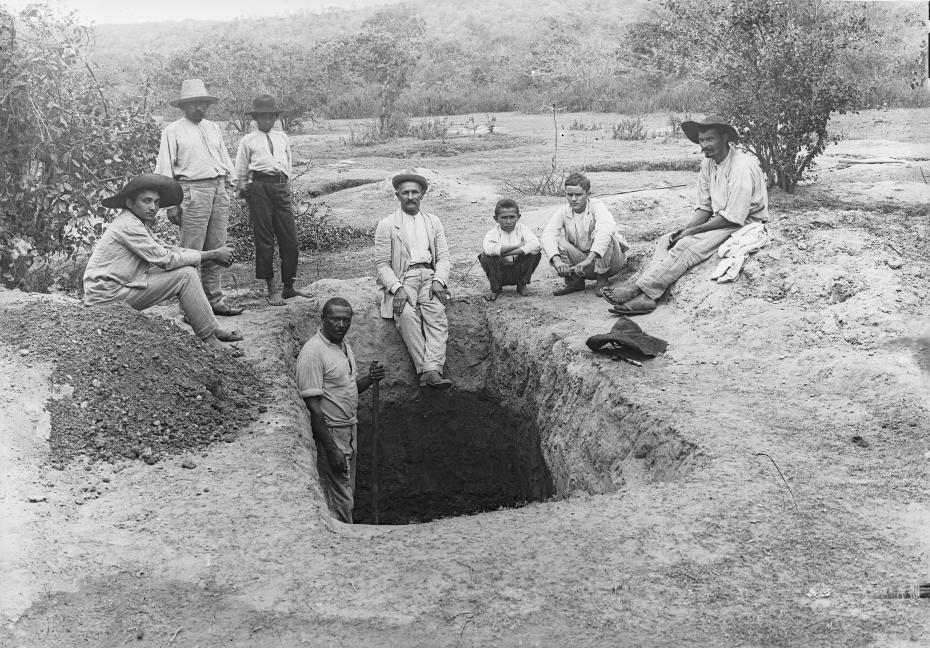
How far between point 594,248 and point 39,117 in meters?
4.31


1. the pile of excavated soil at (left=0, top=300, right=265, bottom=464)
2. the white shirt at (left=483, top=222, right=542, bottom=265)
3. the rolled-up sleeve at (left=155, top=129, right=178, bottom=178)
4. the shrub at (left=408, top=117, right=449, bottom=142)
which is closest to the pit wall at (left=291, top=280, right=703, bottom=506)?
the white shirt at (left=483, top=222, right=542, bottom=265)

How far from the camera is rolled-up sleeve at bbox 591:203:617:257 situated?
24.3ft

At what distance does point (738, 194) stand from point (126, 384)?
4.54 metres

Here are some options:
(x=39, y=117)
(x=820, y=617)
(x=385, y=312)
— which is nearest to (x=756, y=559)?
(x=820, y=617)

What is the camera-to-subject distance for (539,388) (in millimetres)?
6863

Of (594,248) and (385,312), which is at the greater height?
(594,248)

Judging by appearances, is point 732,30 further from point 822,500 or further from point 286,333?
point 822,500

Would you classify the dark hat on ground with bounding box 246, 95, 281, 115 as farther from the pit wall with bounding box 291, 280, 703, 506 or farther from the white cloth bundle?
the white cloth bundle

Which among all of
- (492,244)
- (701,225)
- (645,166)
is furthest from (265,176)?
(645,166)

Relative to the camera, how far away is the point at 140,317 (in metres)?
5.69

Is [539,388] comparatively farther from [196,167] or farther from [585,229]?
[196,167]

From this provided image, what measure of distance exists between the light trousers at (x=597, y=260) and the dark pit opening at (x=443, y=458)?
53.0 inches

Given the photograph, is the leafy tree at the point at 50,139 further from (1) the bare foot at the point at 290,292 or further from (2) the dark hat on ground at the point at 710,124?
(2) the dark hat on ground at the point at 710,124

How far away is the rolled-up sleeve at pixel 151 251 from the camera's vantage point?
5820 mm
